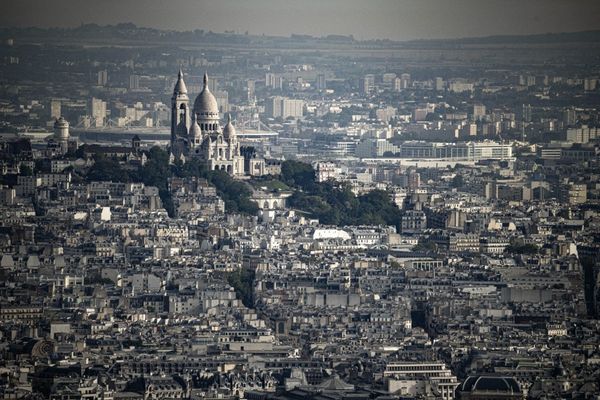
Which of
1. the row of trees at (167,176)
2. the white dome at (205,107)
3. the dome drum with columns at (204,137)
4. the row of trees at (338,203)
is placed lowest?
the row of trees at (338,203)

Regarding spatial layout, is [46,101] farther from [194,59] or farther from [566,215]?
[566,215]

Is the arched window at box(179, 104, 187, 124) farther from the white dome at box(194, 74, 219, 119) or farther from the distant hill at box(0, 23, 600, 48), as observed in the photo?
the distant hill at box(0, 23, 600, 48)

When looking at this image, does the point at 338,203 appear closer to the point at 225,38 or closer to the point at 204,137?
the point at 204,137

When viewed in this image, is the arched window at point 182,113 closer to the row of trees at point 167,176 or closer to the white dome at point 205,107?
the white dome at point 205,107

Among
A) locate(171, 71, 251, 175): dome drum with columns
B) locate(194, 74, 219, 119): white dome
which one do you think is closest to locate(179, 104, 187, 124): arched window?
locate(171, 71, 251, 175): dome drum with columns

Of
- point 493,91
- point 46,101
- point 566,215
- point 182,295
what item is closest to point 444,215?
point 566,215

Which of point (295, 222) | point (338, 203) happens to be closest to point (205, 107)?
point (338, 203)

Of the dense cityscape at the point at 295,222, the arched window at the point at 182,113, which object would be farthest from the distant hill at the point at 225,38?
the arched window at the point at 182,113
